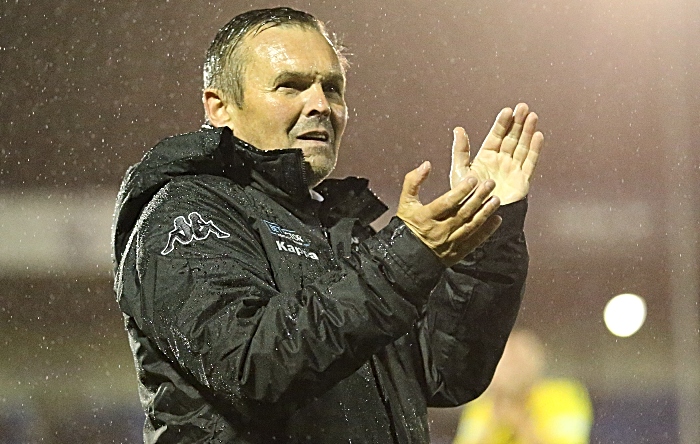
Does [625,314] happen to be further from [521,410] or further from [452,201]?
[452,201]

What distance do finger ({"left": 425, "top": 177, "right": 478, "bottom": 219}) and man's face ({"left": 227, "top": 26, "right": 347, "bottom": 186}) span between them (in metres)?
0.31

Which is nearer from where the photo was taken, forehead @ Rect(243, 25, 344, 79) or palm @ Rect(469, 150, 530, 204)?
palm @ Rect(469, 150, 530, 204)

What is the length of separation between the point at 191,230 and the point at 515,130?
45cm

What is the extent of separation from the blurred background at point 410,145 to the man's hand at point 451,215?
1.72 meters

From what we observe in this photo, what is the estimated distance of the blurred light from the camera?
400 cm

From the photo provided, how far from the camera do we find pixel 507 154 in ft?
4.74

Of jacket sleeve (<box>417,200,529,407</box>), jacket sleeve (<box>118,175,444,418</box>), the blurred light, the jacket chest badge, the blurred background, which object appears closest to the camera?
jacket sleeve (<box>118,175,444,418</box>)

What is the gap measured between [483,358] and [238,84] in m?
0.51

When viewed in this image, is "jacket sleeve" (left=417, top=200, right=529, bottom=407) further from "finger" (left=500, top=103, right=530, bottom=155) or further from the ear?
the ear

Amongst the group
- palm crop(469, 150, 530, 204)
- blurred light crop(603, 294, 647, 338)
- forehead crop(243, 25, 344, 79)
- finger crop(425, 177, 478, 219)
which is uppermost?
forehead crop(243, 25, 344, 79)

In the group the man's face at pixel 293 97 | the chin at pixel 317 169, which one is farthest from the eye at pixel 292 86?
the chin at pixel 317 169

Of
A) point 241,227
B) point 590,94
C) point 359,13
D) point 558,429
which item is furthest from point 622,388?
point 241,227

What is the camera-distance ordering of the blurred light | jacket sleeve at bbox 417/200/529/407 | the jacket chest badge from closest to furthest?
the jacket chest badge
jacket sleeve at bbox 417/200/529/407
the blurred light

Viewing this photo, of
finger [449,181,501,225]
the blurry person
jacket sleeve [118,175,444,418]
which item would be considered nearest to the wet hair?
jacket sleeve [118,175,444,418]
